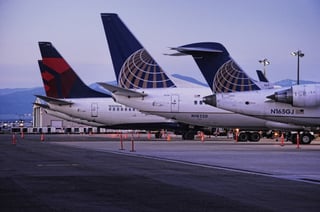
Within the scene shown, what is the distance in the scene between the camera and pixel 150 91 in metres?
46.1

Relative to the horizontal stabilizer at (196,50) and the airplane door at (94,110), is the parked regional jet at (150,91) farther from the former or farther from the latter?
the airplane door at (94,110)

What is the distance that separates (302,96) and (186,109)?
11.0 m

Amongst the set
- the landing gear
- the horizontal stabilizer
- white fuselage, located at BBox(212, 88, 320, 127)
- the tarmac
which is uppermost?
the horizontal stabilizer

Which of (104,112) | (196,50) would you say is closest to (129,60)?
(196,50)

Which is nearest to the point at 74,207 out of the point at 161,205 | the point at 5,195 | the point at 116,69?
the point at 161,205

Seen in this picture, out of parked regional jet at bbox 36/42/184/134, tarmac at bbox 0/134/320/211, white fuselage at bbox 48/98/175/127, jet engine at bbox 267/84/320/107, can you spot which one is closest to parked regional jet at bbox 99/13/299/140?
jet engine at bbox 267/84/320/107

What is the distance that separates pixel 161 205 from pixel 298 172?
29.2 ft

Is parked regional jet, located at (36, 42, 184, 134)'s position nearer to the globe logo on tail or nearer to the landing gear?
the landing gear

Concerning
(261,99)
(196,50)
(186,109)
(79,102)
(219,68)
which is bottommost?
(186,109)

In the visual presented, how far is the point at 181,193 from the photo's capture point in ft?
43.8

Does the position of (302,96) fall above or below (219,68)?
below

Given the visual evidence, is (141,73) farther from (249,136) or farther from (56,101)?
(56,101)

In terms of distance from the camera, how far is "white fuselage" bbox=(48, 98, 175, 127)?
58.0 meters

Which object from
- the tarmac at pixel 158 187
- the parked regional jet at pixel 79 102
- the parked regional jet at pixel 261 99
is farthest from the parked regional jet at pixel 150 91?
the tarmac at pixel 158 187
